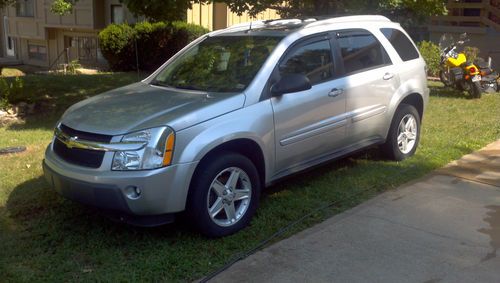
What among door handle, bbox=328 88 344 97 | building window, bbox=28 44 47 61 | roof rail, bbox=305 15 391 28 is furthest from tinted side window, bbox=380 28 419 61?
building window, bbox=28 44 47 61

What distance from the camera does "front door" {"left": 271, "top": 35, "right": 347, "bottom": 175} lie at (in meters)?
5.02

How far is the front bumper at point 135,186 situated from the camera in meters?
4.08

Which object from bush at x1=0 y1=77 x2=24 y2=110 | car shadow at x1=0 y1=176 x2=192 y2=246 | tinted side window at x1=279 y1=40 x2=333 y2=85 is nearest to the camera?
car shadow at x1=0 y1=176 x2=192 y2=246

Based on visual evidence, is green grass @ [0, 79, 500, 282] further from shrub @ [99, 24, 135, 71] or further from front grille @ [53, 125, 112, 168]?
shrub @ [99, 24, 135, 71]

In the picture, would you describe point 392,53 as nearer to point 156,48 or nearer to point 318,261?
point 318,261

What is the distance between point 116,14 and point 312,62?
49.5 ft

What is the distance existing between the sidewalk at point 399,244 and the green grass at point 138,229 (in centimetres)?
23

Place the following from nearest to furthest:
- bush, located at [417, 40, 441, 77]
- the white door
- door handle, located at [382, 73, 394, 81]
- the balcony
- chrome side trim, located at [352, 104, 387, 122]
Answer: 1. chrome side trim, located at [352, 104, 387, 122]
2. door handle, located at [382, 73, 394, 81]
3. bush, located at [417, 40, 441, 77]
4. the balcony
5. the white door

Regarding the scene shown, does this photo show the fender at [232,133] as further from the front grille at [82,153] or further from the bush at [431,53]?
the bush at [431,53]

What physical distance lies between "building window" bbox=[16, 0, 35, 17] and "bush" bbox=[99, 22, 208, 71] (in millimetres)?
7452

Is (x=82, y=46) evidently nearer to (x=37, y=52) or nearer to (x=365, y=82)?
(x=37, y=52)

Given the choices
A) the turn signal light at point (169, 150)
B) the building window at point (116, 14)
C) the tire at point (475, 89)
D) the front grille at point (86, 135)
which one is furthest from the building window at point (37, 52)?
the turn signal light at point (169, 150)

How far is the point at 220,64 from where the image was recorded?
17.8ft

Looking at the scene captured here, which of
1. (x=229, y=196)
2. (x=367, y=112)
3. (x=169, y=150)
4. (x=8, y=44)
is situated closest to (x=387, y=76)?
(x=367, y=112)
